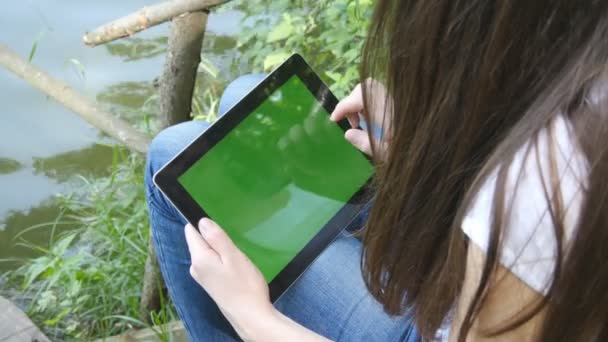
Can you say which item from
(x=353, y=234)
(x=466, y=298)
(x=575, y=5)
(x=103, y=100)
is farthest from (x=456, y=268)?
(x=103, y=100)

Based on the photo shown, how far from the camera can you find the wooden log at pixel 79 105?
164cm

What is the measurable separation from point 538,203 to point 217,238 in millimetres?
458

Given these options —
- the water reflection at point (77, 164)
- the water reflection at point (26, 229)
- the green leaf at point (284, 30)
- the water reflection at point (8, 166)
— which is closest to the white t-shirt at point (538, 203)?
Answer: the green leaf at point (284, 30)

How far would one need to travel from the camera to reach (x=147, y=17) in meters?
1.41

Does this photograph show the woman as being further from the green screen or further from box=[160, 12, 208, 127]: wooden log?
box=[160, 12, 208, 127]: wooden log

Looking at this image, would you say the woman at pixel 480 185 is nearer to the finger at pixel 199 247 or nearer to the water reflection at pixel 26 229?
the finger at pixel 199 247

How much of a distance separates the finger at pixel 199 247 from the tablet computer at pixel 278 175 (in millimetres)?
23

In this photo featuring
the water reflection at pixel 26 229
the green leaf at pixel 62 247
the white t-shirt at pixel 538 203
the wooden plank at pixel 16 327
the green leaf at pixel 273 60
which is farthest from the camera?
the water reflection at pixel 26 229

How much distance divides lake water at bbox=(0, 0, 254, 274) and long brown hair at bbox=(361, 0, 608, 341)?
161 centimetres

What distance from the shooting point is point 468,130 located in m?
0.77

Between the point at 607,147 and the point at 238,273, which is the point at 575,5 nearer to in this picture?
the point at 607,147

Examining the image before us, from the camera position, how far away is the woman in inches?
25.8

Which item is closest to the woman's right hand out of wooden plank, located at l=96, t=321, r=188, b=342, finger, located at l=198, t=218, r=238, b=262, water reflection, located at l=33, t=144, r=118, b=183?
finger, located at l=198, t=218, r=238, b=262

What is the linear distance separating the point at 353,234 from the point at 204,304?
0.94 ft
